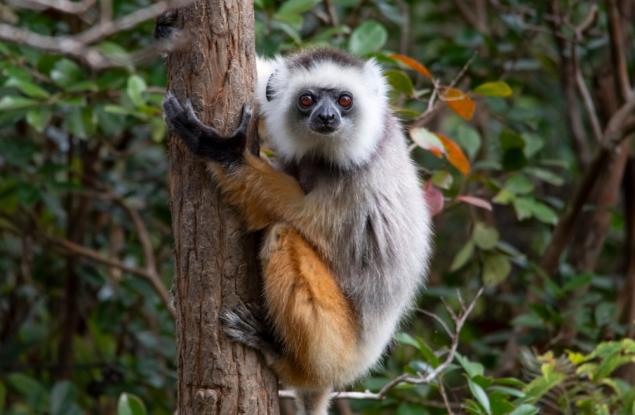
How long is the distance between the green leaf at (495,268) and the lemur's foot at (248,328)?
104 inches

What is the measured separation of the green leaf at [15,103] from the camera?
230 inches

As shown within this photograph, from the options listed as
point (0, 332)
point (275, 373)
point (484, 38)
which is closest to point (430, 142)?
point (275, 373)

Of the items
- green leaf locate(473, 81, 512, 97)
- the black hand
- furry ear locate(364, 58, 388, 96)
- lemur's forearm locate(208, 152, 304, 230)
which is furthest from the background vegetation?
the black hand

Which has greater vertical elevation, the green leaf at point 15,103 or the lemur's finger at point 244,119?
the green leaf at point 15,103

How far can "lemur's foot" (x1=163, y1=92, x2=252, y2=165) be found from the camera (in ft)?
14.1

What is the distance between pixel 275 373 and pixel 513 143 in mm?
3031

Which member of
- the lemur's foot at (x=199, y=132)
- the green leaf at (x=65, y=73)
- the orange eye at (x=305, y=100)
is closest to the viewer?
the lemur's foot at (x=199, y=132)

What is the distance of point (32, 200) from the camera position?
684 cm

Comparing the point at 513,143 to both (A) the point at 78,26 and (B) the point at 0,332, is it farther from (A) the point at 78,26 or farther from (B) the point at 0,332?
(B) the point at 0,332

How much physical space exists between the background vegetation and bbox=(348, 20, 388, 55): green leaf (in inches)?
0.9

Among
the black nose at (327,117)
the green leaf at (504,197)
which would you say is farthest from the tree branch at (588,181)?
the black nose at (327,117)

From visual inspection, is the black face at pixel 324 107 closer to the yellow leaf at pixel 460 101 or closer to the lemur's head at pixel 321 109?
the lemur's head at pixel 321 109

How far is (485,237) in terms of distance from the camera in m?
6.74

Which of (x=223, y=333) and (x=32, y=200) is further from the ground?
(x=32, y=200)
